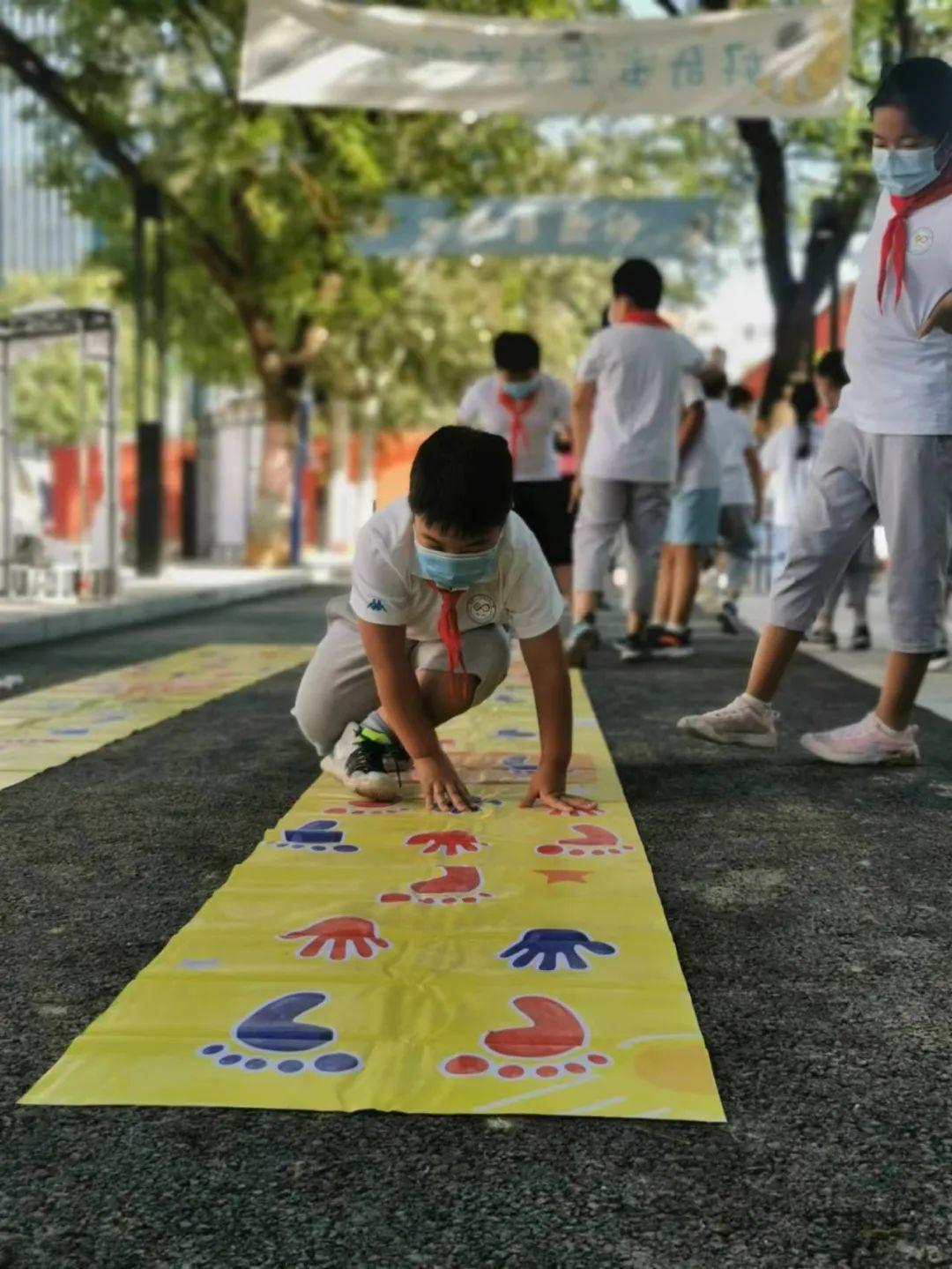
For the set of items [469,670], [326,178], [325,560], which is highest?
[326,178]

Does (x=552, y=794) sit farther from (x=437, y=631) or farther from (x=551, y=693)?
(x=437, y=631)

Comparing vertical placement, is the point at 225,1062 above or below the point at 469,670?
below

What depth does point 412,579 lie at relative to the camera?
11.2ft

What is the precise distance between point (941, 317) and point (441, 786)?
6.07 ft

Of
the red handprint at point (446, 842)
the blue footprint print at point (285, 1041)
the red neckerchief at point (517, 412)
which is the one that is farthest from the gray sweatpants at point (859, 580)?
the blue footprint print at point (285, 1041)

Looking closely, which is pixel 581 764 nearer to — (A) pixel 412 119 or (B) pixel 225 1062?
(B) pixel 225 1062

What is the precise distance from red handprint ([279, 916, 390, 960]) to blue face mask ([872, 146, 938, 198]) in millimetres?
2672

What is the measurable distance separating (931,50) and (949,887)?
559 inches

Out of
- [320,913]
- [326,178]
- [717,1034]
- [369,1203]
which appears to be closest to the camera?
[369,1203]

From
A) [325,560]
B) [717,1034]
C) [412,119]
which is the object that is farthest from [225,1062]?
[325,560]

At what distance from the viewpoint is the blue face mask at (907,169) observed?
13.2ft

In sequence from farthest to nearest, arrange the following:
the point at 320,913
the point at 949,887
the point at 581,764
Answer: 1. the point at 581,764
2. the point at 949,887
3. the point at 320,913

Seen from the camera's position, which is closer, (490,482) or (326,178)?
(490,482)

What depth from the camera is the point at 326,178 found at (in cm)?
1717
